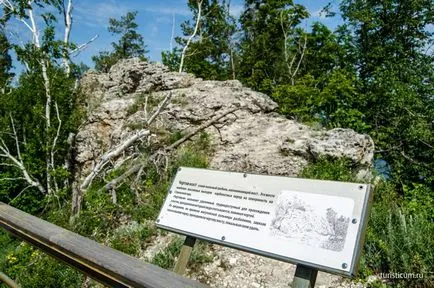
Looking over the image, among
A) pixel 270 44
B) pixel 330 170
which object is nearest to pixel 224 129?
pixel 330 170

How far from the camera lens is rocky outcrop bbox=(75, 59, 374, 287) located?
5.11 m

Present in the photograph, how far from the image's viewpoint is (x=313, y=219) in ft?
6.93

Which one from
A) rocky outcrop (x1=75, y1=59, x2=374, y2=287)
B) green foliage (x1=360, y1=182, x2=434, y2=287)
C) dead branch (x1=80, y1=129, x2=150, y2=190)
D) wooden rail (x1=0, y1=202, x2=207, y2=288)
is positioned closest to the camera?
wooden rail (x1=0, y1=202, x2=207, y2=288)

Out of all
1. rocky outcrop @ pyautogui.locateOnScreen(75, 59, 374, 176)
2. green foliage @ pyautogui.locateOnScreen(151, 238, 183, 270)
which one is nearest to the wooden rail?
green foliage @ pyautogui.locateOnScreen(151, 238, 183, 270)

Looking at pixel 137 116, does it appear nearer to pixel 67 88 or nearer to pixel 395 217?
pixel 67 88

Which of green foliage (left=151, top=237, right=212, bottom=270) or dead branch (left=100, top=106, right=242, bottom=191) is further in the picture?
dead branch (left=100, top=106, right=242, bottom=191)

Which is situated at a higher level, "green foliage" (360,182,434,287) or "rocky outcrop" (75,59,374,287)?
"rocky outcrop" (75,59,374,287)

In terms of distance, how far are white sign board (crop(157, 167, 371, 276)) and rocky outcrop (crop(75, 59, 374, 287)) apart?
2.36 m

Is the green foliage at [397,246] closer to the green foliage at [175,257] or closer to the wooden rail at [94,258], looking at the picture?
the green foliage at [175,257]

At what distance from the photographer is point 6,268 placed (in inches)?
257

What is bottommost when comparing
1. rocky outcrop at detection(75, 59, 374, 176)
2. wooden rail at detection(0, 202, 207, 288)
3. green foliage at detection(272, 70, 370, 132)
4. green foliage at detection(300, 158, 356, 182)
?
wooden rail at detection(0, 202, 207, 288)

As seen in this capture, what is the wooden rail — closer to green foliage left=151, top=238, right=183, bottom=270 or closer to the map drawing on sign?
the map drawing on sign

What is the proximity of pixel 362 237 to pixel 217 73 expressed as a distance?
28425mm

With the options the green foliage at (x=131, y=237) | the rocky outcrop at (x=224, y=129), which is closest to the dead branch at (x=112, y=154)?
the rocky outcrop at (x=224, y=129)
